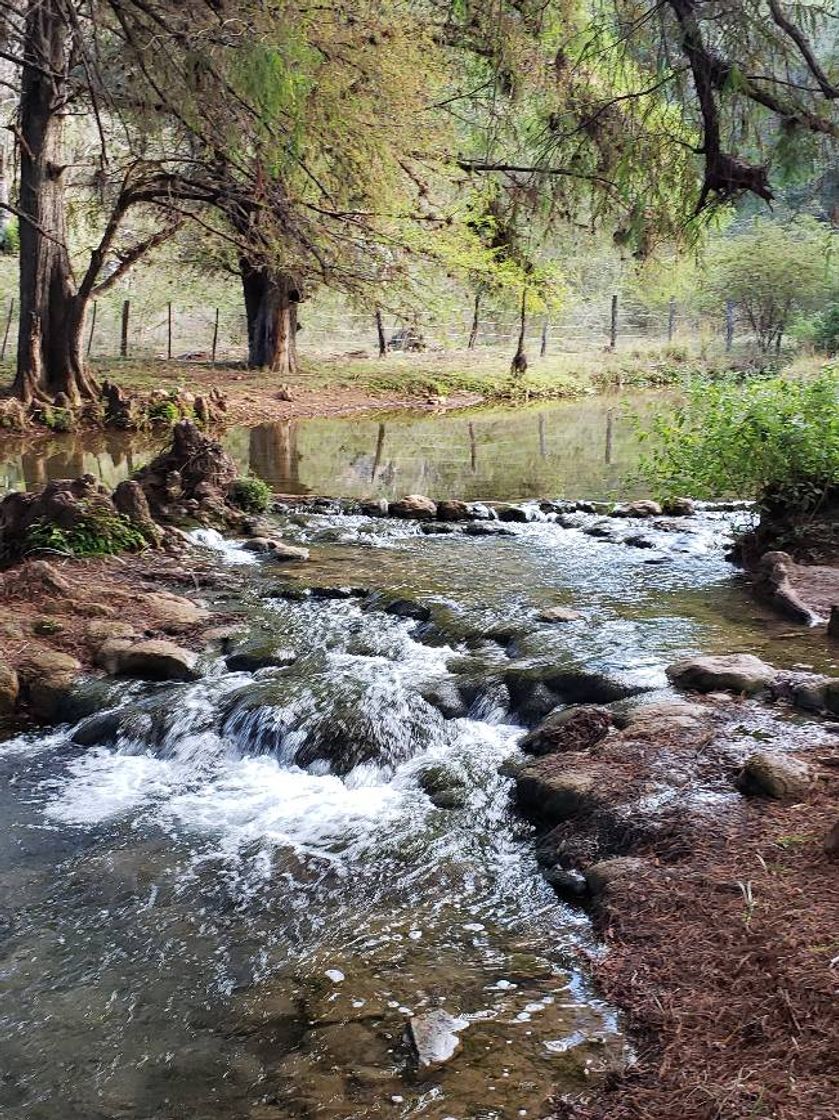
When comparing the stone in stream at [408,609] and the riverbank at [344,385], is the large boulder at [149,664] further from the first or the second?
the riverbank at [344,385]

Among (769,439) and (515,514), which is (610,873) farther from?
(515,514)

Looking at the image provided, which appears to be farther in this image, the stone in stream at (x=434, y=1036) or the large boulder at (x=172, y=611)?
the large boulder at (x=172, y=611)

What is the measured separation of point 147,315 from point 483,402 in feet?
40.1

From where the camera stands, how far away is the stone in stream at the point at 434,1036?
9.59 ft

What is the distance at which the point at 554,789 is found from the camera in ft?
14.9

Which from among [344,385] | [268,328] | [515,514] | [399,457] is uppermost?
[268,328]

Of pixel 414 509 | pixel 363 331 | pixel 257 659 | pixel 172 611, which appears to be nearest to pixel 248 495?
pixel 414 509

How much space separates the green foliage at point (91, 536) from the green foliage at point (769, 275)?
35.9 meters

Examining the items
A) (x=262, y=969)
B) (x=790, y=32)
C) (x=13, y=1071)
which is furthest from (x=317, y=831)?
(x=790, y=32)

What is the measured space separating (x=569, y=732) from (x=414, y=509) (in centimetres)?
634

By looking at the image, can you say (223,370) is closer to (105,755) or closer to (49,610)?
(49,610)

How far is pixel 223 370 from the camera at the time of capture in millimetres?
25328

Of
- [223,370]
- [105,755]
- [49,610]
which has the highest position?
[223,370]

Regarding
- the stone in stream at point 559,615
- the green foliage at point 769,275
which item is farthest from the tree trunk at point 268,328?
the green foliage at point 769,275
